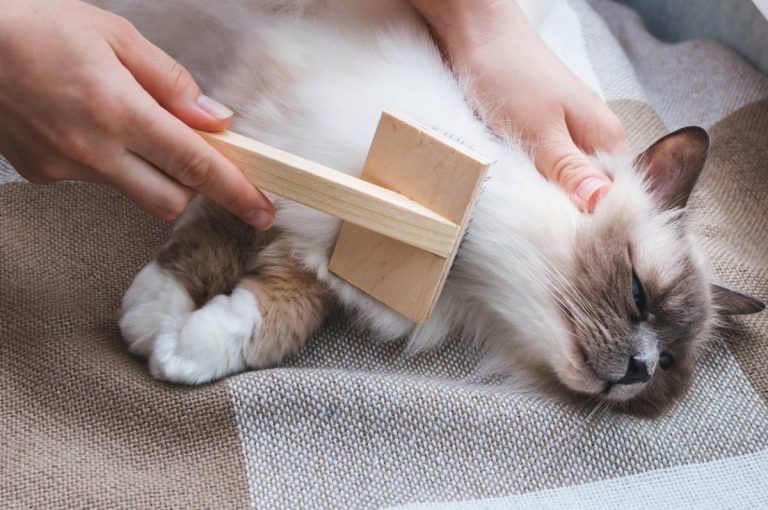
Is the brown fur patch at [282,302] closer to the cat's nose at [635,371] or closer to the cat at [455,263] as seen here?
the cat at [455,263]

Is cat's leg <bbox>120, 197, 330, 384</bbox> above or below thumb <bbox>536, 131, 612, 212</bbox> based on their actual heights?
below

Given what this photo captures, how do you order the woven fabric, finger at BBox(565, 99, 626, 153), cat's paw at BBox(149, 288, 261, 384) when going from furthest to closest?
finger at BBox(565, 99, 626, 153) → cat's paw at BBox(149, 288, 261, 384) → the woven fabric

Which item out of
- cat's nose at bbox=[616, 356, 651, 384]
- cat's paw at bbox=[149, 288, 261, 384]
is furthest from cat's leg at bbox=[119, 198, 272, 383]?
cat's nose at bbox=[616, 356, 651, 384]

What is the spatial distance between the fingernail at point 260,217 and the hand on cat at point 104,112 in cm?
1

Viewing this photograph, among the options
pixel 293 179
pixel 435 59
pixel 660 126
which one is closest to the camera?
pixel 293 179

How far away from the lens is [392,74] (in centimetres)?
117

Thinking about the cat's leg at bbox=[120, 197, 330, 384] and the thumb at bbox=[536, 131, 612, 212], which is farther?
the thumb at bbox=[536, 131, 612, 212]

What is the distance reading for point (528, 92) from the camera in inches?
47.9

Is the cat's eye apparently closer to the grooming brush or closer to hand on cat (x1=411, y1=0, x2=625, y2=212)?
hand on cat (x1=411, y1=0, x2=625, y2=212)

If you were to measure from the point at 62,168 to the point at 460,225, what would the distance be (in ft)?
1.73

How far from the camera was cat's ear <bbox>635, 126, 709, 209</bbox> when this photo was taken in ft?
3.70

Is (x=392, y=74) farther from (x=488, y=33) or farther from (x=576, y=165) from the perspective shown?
(x=576, y=165)

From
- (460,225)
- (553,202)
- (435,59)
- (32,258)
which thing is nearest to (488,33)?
(435,59)

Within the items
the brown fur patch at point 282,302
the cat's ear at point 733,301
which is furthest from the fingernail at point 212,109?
the cat's ear at point 733,301
